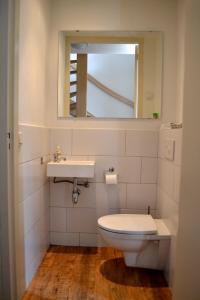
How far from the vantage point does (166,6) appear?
2.20 meters

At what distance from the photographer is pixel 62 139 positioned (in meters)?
2.29

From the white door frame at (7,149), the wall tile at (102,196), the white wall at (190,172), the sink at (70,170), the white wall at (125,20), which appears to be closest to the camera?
the white wall at (190,172)

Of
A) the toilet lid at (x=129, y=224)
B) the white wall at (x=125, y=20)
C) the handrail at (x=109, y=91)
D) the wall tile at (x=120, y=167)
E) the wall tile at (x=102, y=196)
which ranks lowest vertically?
the toilet lid at (x=129, y=224)

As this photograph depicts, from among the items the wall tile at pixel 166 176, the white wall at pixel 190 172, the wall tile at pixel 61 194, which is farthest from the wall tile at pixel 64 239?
the white wall at pixel 190 172

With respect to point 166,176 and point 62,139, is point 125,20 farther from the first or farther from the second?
point 166,176

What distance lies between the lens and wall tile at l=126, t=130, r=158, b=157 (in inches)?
88.7

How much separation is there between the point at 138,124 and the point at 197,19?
1260 millimetres

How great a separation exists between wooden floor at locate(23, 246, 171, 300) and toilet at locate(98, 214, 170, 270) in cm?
12

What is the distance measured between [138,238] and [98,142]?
3.11ft

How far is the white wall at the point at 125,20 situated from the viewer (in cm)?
220

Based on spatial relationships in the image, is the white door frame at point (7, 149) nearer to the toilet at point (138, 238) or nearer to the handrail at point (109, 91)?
the toilet at point (138, 238)

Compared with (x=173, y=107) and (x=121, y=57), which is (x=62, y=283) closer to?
(x=173, y=107)

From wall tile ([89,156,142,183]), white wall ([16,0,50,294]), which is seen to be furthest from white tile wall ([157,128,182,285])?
white wall ([16,0,50,294])

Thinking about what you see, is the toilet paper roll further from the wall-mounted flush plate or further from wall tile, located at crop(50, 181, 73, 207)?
the wall-mounted flush plate
